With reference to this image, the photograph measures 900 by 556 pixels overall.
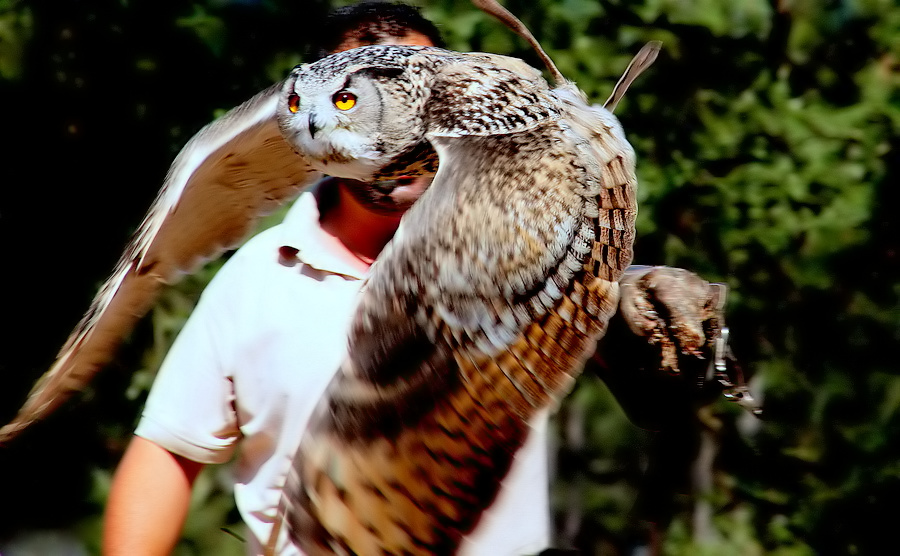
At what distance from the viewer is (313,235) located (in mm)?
1384

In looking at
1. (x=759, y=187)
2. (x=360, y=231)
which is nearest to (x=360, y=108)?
(x=360, y=231)

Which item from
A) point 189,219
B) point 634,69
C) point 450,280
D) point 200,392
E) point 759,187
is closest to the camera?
point 450,280

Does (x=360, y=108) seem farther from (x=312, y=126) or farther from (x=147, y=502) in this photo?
(x=147, y=502)

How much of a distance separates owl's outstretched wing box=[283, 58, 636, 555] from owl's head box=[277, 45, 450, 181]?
0.27ft

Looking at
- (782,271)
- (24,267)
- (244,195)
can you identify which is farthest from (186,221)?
(782,271)

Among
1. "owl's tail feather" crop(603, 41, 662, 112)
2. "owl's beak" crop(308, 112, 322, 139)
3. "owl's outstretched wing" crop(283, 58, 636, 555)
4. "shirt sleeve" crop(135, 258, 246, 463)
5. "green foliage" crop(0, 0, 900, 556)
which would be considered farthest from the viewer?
"green foliage" crop(0, 0, 900, 556)

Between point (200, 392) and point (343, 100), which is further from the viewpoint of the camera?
point (200, 392)

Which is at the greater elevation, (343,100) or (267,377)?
(343,100)

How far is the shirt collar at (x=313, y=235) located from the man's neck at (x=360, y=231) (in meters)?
0.02

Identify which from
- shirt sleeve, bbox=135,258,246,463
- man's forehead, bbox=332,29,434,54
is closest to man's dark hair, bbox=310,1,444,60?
man's forehead, bbox=332,29,434,54

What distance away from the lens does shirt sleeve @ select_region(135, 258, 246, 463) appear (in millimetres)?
1345

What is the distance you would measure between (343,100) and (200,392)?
42 centimetres

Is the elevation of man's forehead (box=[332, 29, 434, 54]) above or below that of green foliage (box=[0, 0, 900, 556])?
above

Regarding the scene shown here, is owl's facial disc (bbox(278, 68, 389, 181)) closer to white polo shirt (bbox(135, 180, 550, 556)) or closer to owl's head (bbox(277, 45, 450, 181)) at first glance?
owl's head (bbox(277, 45, 450, 181))
